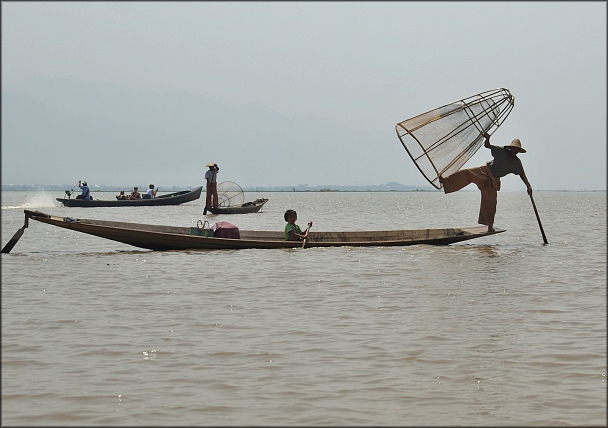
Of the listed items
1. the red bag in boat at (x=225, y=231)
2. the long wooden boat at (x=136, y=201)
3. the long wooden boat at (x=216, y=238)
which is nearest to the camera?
the long wooden boat at (x=216, y=238)

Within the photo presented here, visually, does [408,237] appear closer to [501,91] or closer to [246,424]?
[501,91]

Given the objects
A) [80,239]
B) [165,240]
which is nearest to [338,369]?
[165,240]

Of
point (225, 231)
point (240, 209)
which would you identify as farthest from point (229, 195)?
point (225, 231)

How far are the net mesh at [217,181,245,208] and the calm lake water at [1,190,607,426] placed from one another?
21234 millimetres

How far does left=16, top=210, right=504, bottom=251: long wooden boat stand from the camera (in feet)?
44.9

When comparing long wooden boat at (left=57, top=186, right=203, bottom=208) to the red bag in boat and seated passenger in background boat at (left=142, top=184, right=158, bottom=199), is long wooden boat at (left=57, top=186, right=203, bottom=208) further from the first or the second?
the red bag in boat

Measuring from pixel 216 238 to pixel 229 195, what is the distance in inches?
852

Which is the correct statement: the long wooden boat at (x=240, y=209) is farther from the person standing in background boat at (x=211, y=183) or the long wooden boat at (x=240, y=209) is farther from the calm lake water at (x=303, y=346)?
the calm lake water at (x=303, y=346)

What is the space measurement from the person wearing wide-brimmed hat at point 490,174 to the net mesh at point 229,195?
1832 centimetres

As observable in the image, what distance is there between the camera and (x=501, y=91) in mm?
15570

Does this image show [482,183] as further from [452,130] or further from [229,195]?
[229,195]

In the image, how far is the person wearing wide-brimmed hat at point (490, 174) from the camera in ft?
52.3

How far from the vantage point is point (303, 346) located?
20.6ft

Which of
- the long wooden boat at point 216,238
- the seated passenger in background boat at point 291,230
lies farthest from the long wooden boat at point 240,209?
the seated passenger in background boat at point 291,230
